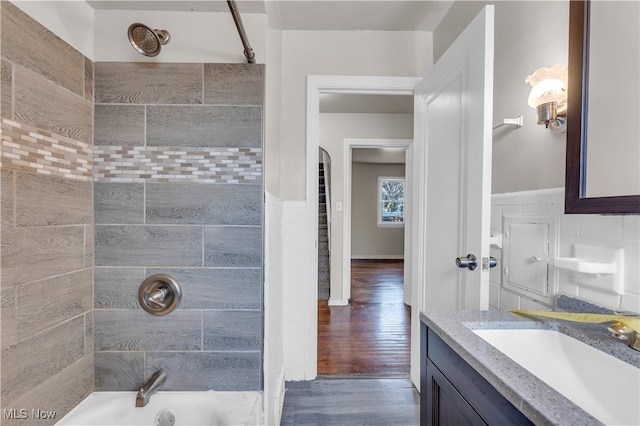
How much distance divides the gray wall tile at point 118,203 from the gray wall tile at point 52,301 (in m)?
0.26

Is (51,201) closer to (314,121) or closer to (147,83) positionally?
(147,83)

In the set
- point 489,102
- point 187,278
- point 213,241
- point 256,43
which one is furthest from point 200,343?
point 489,102

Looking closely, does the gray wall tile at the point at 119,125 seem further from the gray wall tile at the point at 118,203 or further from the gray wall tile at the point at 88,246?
the gray wall tile at the point at 88,246

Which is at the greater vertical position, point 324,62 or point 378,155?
point 378,155

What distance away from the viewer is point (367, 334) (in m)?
2.72

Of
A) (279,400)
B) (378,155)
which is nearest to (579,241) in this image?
(279,400)

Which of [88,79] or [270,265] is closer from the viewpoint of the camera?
[88,79]

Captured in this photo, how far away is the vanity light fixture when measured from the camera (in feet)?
3.18

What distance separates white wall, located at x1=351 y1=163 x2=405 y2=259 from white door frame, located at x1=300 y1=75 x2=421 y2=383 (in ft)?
16.0

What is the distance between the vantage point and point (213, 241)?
1369mm

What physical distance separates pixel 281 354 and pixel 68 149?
1.58 metres

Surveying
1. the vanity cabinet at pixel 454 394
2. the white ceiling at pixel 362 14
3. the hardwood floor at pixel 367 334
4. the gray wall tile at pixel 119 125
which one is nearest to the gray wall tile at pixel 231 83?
the gray wall tile at pixel 119 125

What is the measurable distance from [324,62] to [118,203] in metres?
1.48

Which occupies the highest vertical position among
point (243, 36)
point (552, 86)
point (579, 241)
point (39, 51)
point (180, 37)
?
point (180, 37)
